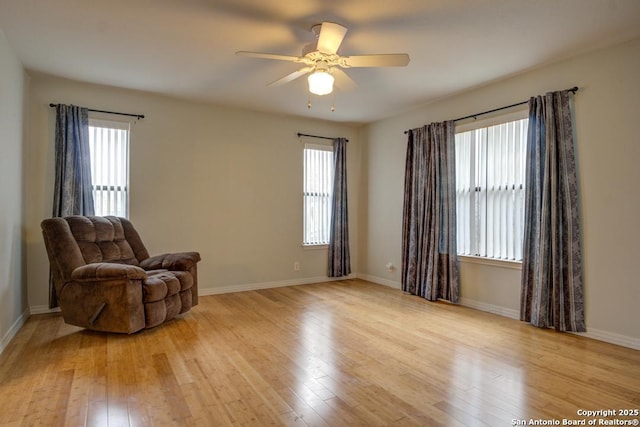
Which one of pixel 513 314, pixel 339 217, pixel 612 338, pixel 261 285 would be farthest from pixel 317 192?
pixel 612 338

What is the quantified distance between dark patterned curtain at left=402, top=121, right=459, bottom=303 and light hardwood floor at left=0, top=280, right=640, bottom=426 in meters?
0.78

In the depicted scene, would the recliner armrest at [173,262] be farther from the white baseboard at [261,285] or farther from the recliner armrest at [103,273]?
the white baseboard at [261,285]

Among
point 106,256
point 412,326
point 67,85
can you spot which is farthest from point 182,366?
point 67,85

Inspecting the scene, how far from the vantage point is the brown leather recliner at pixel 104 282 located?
319 centimetres

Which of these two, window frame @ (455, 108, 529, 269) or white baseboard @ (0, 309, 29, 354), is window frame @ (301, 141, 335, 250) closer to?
window frame @ (455, 108, 529, 269)

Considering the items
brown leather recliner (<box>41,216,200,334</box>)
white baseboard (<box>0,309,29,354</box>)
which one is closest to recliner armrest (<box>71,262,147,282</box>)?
brown leather recliner (<box>41,216,200,334</box>)

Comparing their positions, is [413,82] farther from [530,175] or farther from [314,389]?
[314,389]

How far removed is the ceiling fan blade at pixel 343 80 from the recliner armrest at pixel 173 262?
8.15ft

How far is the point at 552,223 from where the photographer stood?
3.48m

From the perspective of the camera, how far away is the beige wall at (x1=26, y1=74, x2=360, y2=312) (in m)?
4.01

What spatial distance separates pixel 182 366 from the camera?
8.74 ft

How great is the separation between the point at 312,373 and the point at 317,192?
3.65 m

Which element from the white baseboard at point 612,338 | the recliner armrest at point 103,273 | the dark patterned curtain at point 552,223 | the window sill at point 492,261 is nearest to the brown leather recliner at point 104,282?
the recliner armrest at point 103,273

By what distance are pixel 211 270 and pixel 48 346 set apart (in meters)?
2.13
